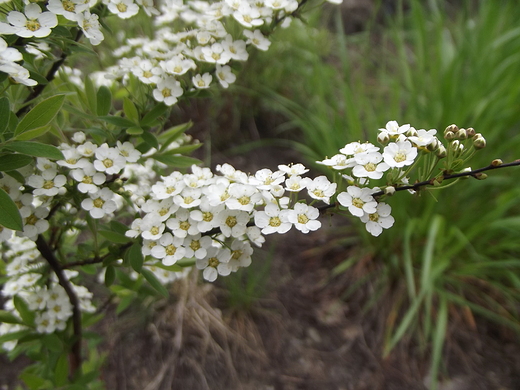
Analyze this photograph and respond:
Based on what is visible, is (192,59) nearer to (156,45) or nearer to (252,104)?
(156,45)

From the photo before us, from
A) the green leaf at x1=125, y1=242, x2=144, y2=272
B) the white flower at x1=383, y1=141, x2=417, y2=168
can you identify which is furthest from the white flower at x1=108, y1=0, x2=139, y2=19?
the white flower at x1=383, y1=141, x2=417, y2=168

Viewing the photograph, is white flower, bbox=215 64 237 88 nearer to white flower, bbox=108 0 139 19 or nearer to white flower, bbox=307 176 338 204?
white flower, bbox=108 0 139 19

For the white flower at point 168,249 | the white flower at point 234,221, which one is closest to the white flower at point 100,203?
the white flower at point 168,249

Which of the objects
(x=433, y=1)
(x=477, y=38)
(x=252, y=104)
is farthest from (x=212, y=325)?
(x=433, y=1)

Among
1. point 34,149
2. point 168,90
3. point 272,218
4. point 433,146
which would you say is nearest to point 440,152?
point 433,146

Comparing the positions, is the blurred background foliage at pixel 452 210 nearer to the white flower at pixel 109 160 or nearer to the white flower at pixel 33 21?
the white flower at pixel 109 160

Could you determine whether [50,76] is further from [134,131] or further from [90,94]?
[134,131]
